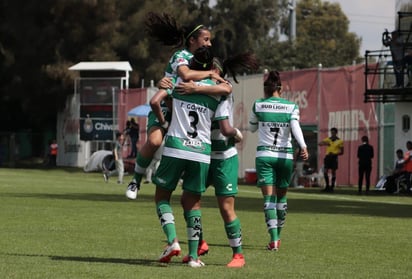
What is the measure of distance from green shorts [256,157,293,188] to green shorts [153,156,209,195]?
10.5 feet

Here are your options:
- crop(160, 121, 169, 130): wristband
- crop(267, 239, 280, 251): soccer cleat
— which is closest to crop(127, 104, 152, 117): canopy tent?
crop(267, 239, 280, 251): soccer cleat

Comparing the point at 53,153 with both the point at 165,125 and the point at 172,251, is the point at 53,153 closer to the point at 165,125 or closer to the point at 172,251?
the point at 165,125

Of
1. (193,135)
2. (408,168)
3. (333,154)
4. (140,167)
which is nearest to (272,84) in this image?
(140,167)

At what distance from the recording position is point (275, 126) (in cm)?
1505

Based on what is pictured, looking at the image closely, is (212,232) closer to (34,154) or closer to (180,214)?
(180,214)

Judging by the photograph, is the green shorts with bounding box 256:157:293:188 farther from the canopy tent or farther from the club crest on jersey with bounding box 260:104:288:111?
the canopy tent

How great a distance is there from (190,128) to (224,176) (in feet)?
2.29

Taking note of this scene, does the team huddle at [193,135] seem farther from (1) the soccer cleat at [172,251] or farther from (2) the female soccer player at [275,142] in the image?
(2) the female soccer player at [275,142]

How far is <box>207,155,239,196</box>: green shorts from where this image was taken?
12.0 metres

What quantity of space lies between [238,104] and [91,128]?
455 inches

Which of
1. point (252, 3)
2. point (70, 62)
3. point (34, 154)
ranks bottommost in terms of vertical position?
point (34, 154)

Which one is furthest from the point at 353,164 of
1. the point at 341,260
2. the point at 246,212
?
the point at 341,260

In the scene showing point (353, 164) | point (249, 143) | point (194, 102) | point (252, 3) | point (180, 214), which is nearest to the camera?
point (194, 102)

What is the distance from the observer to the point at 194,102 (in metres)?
11.6
